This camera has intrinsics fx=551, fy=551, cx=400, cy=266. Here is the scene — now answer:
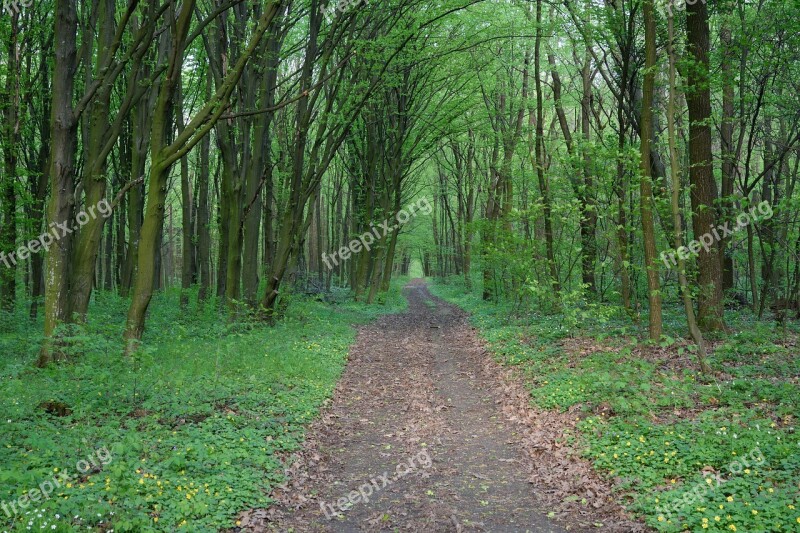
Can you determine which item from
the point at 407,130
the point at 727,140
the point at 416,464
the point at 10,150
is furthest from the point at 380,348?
the point at 407,130

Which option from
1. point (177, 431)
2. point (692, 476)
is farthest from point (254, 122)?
point (692, 476)

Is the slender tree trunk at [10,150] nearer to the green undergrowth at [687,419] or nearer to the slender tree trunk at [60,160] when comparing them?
the slender tree trunk at [60,160]

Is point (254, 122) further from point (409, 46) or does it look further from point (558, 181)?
point (558, 181)

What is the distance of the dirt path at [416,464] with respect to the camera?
16.5 feet

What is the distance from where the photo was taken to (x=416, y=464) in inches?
252

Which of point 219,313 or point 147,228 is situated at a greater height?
point 147,228

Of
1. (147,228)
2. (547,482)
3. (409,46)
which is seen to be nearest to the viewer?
(547,482)

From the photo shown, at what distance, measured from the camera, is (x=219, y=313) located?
15.9m

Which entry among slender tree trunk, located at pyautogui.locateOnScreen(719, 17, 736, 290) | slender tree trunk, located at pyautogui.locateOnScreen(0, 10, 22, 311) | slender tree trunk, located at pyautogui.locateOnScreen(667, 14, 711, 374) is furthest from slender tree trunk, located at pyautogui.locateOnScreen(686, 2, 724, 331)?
slender tree trunk, located at pyautogui.locateOnScreen(0, 10, 22, 311)

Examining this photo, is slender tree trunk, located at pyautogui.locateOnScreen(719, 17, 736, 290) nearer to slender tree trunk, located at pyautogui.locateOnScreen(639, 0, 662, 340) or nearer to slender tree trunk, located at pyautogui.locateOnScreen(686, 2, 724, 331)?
slender tree trunk, located at pyautogui.locateOnScreen(686, 2, 724, 331)

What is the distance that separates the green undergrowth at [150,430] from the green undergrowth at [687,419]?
3.58 metres

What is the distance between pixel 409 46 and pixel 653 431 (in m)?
14.3

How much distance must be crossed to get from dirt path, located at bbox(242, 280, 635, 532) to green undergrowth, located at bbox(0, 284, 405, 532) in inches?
14.1

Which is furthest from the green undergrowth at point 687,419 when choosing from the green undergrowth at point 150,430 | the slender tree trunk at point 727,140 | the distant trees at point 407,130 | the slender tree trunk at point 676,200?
the green undergrowth at point 150,430
